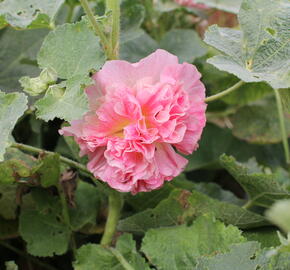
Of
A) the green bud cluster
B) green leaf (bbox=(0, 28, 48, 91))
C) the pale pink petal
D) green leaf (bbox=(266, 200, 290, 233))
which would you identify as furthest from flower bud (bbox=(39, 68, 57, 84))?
green leaf (bbox=(266, 200, 290, 233))

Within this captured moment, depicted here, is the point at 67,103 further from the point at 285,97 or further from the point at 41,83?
the point at 285,97

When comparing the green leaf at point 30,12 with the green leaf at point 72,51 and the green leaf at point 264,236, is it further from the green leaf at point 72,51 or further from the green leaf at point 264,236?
the green leaf at point 264,236

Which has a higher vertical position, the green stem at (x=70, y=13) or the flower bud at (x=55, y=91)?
the flower bud at (x=55, y=91)

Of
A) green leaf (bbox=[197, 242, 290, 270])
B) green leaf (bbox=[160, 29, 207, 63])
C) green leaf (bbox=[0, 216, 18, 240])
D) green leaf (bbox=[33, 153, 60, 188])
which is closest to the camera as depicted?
green leaf (bbox=[197, 242, 290, 270])

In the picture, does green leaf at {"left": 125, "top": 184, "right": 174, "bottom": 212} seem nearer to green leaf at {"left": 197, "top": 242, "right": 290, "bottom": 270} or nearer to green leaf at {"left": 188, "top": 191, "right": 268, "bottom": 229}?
green leaf at {"left": 188, "top": 191, "right": 268, "bottom": 229}

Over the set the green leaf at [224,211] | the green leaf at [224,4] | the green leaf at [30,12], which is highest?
the green leaf at [30,12]

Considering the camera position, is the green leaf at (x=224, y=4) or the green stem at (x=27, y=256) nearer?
the green stem at (x=27, y=256)

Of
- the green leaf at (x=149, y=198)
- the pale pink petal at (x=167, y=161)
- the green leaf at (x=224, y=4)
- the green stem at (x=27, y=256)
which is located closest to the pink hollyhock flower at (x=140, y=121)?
the pale pink petal at (x=167, y=161)
